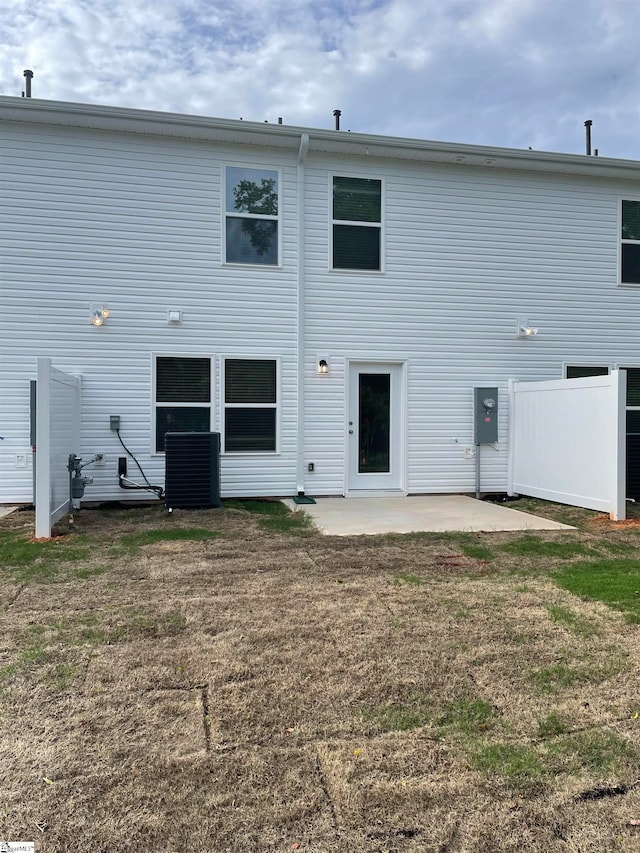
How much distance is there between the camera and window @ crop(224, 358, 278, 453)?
→ 7820 mm

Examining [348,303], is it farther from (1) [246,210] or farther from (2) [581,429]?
(2) [581,429]

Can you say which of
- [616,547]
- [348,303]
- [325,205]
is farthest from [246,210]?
[616,547]

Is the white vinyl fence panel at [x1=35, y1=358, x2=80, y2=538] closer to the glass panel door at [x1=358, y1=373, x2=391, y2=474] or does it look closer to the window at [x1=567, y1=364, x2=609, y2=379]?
the glass panel door at [x1=358, y1=373, x2=391, y2=474]

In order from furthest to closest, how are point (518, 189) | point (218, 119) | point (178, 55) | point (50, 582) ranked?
point (178, 55) < point (518, 189) < point (218, 119) < point (50, 582)

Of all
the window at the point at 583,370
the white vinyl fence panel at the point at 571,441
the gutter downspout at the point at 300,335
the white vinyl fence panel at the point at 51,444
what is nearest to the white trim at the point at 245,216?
the gutter downspout at the point at 300,335

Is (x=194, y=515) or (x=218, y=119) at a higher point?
(x=218, y=119)

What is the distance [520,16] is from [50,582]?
1010 centimetres

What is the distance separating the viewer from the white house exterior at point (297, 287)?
734 centimetres

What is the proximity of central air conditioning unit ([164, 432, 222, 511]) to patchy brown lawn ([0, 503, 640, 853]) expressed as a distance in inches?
106

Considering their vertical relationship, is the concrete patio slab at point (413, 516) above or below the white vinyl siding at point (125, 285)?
below

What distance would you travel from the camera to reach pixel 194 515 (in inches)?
267

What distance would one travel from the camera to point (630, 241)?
29.4 feet

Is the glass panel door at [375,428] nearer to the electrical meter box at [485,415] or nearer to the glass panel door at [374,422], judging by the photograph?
the glass panel door at [374,422]

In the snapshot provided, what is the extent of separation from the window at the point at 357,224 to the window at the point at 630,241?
3.99 m
